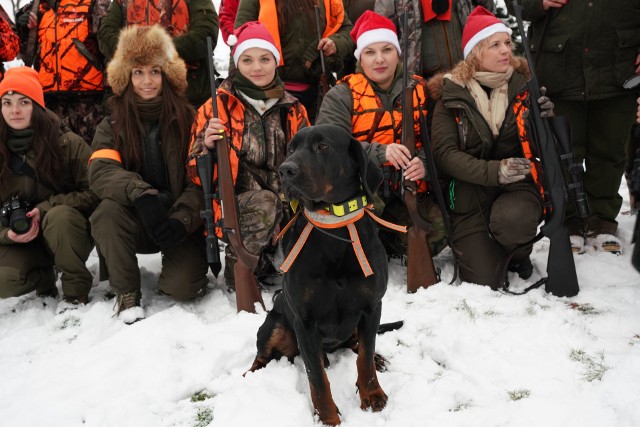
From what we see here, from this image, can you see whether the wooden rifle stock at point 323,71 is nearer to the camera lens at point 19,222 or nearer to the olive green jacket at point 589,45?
the olive green jacket at point 589,45

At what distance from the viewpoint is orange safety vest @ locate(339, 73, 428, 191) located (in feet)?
14.3

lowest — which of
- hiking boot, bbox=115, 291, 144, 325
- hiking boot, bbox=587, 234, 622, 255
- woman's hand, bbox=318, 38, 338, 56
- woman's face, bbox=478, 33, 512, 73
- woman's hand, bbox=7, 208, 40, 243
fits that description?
hiking boot, bbox=587, 234, 622, 255

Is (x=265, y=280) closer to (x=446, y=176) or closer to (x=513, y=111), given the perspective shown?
(x=446, y=176)

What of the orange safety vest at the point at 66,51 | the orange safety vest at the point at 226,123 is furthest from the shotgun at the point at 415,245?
Answer: the orange safety vest at the point at 66,51

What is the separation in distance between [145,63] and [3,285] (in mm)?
2187

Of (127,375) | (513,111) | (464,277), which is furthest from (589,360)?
(127,375)

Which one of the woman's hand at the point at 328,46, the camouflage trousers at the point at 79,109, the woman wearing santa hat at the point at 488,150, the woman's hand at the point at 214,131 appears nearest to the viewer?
the woman's hand at the point at 214,131

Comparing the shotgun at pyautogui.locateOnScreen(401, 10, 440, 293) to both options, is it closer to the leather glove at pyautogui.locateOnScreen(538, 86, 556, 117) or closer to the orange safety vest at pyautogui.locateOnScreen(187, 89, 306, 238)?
the leather glove at pyautogui.locateOnScreen(538, 86, 556, 117)

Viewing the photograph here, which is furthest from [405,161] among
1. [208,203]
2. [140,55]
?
[140,55]

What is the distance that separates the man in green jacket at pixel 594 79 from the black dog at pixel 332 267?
9.96ft

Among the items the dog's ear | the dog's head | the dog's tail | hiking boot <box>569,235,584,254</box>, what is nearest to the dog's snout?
the dog's head

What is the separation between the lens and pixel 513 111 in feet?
13.6

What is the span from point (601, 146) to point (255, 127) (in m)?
3.20

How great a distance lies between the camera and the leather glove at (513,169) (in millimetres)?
3932
